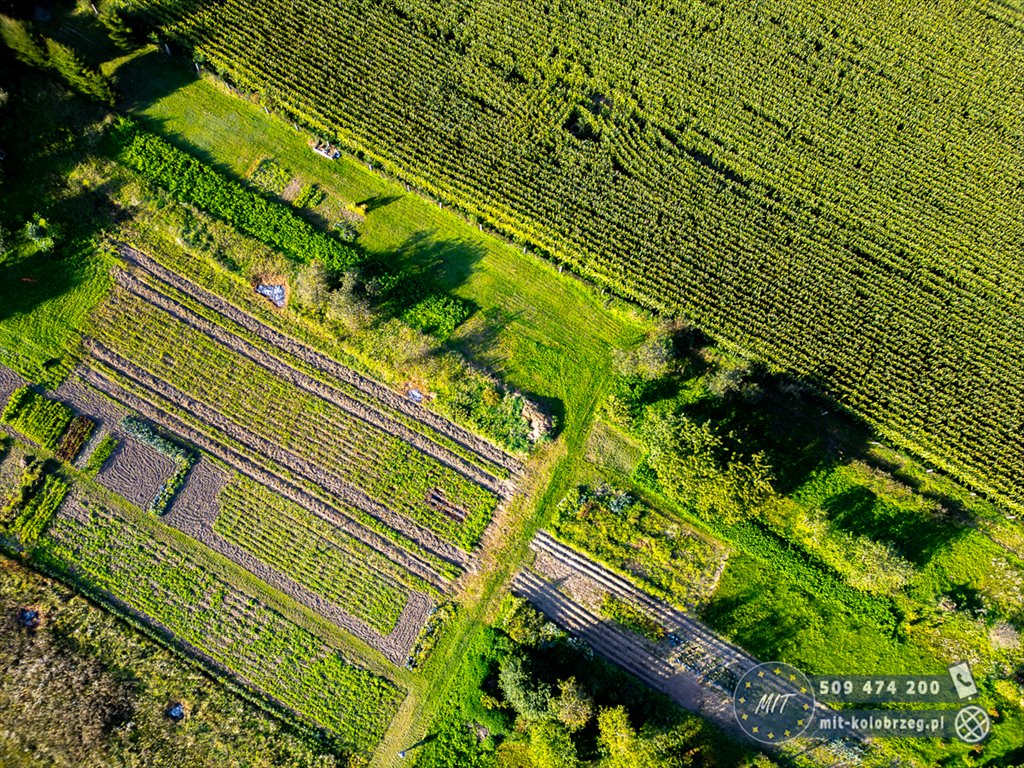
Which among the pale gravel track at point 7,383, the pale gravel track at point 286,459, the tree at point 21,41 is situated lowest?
the pale gravel track at point 7,383

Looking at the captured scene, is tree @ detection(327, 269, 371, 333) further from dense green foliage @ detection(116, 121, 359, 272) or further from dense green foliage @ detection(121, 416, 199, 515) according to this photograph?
dense green foliage @ detection(121, 416, 199, 515)

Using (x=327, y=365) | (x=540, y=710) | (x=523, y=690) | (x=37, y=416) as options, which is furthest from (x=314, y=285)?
(x=540, y=710)

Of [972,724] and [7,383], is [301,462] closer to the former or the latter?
[7,383]

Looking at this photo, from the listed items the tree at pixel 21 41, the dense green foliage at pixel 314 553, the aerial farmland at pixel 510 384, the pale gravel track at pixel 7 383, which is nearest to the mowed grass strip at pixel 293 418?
the aerial farmland at pixel 510 384

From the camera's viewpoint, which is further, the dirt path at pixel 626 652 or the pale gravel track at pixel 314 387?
the pale gravel track at pixel 314 387

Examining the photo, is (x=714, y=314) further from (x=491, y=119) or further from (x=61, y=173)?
(x=61, y=173)

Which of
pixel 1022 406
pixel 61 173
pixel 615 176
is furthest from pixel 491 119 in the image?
pixel 1022 406

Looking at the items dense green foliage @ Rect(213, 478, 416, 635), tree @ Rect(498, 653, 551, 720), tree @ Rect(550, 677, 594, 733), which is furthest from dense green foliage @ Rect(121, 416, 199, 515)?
tree @ Rect(550, 677, 594, 733)

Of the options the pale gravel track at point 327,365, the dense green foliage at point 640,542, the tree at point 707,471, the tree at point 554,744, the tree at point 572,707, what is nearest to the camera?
the tree at point 572,707

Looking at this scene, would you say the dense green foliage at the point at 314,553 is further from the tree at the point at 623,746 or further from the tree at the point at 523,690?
the tree at the point at 623,746
